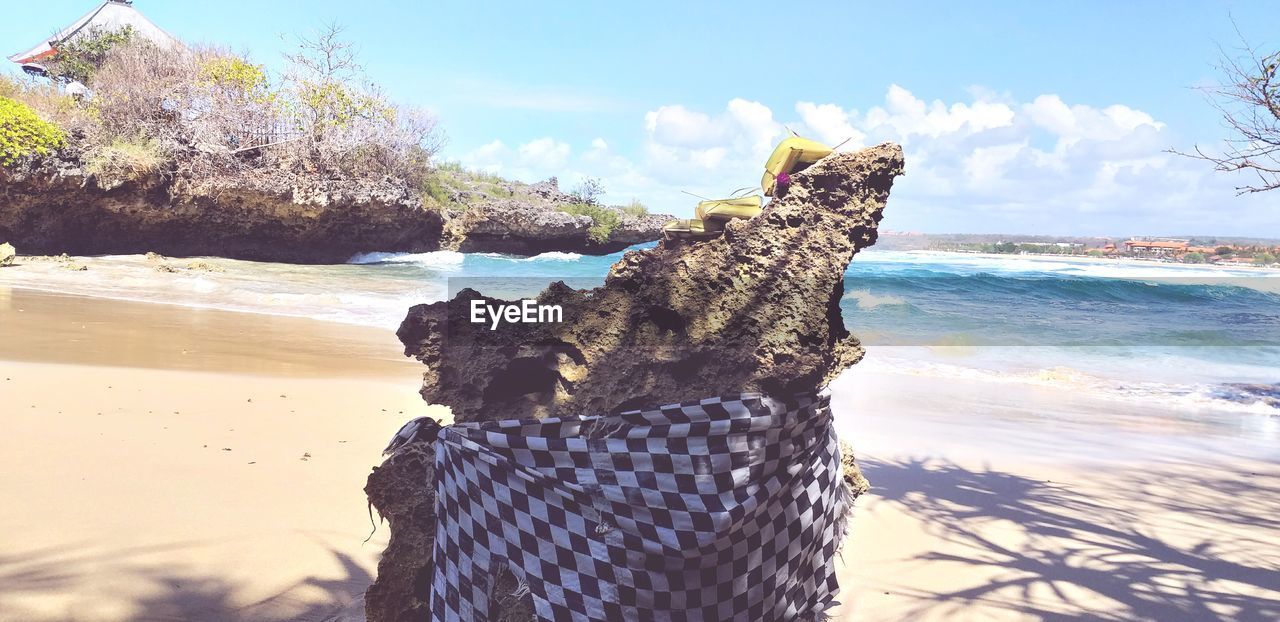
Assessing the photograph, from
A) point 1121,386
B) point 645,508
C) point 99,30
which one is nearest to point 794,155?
point 645,508

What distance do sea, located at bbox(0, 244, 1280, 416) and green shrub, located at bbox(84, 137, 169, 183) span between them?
95.6 inches

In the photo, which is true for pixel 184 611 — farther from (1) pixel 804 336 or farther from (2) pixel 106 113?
(2) pixel 106 113

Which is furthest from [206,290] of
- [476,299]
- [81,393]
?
[476,299]

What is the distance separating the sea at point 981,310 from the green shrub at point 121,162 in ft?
7.97

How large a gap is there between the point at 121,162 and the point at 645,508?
72.9 ft

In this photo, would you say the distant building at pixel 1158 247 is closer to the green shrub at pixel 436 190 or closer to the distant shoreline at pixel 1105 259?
the distant shoreline at pixel 1105 259

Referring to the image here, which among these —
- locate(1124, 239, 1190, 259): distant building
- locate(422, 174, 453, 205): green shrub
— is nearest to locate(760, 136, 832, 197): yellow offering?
locate(422, 174, 453, 205): green shrub

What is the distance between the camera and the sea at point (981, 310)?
10477 millimetres

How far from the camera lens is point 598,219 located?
30156 mm

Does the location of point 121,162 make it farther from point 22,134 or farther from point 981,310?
point 981,310

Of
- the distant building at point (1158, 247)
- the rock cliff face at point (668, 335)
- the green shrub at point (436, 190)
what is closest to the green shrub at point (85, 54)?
the green shrub at point (436, 190)

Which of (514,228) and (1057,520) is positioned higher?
(514,228)

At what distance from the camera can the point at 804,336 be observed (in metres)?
1.86

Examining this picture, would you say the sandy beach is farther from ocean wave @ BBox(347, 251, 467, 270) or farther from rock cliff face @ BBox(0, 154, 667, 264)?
ocean wave @ BBox(347, 251, 467, 270)
